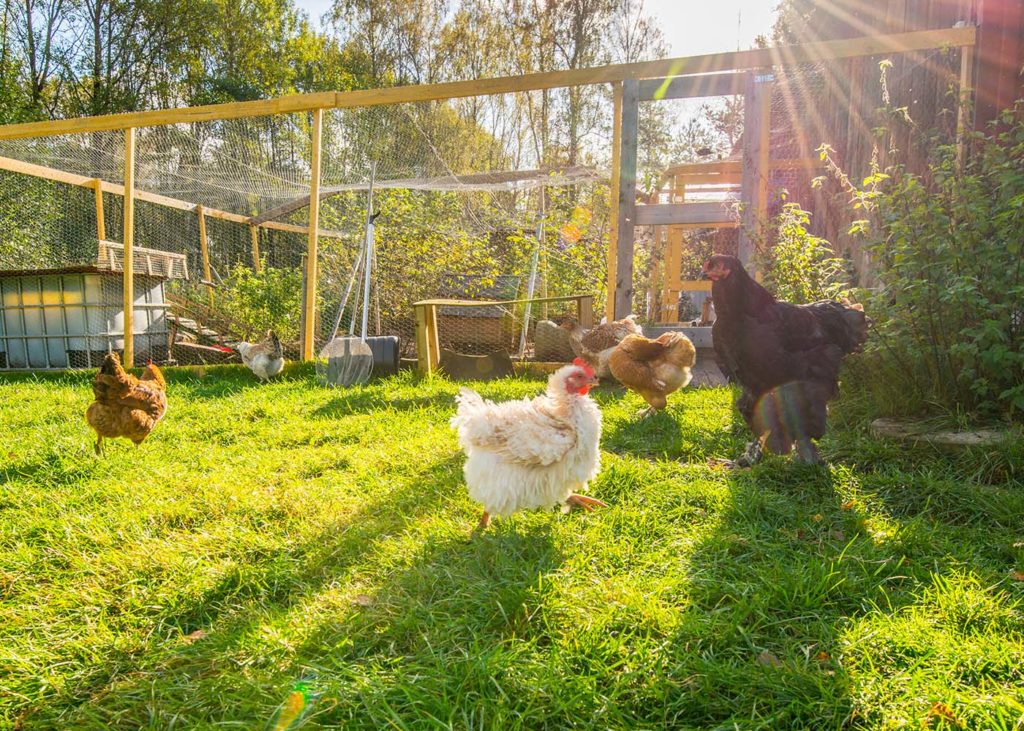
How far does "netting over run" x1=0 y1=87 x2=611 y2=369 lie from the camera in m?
6.85

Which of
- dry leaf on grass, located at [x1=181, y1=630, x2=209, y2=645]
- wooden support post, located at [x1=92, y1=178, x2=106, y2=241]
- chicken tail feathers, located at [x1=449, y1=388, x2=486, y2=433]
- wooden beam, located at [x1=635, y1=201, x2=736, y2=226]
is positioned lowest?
dry leaf on grass, located at [x1=181, y1=630, x2=209, y2=645]

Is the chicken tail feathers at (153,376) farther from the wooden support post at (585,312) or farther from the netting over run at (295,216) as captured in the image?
the wooden support post at (585,312)

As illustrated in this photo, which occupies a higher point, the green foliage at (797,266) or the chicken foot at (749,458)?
the green foliage at (797,266)

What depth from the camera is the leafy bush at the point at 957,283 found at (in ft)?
9.48

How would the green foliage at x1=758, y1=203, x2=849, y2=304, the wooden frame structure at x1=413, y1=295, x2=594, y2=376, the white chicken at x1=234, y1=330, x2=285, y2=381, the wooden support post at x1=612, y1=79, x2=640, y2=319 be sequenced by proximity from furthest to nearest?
the white chicken at x1=234, y1=330, x2=285, y2=381 → the wooden frame structure at x1=413, y1=295, x2=594, y2=376 → the wooden support post at x1=612, y1=79, x2=640, y2=319 → the green foliage at x1=758, y1=203, x2=849, y2=304

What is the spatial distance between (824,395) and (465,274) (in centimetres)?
565

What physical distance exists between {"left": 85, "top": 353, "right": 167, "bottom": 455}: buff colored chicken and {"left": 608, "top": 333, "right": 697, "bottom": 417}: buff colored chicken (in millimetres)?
3166

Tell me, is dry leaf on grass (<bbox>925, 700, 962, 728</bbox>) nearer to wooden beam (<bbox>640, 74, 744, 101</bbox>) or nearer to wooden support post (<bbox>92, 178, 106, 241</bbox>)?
wooden beam (<bbox>640, 74, 744, 101</bbox>)

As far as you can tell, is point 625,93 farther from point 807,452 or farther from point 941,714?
point 941,714

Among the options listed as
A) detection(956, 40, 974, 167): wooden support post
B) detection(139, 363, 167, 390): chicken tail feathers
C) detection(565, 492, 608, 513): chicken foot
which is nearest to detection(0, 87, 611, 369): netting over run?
detection(139, 363, 167, 390): chicken tail feathers

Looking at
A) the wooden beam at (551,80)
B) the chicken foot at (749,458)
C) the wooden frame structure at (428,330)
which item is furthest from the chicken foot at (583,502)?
the wooden beam at (551,80)

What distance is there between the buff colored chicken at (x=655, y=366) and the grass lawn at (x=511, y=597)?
88 cm

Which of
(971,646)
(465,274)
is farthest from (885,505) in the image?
(465,274)

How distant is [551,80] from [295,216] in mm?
5426
